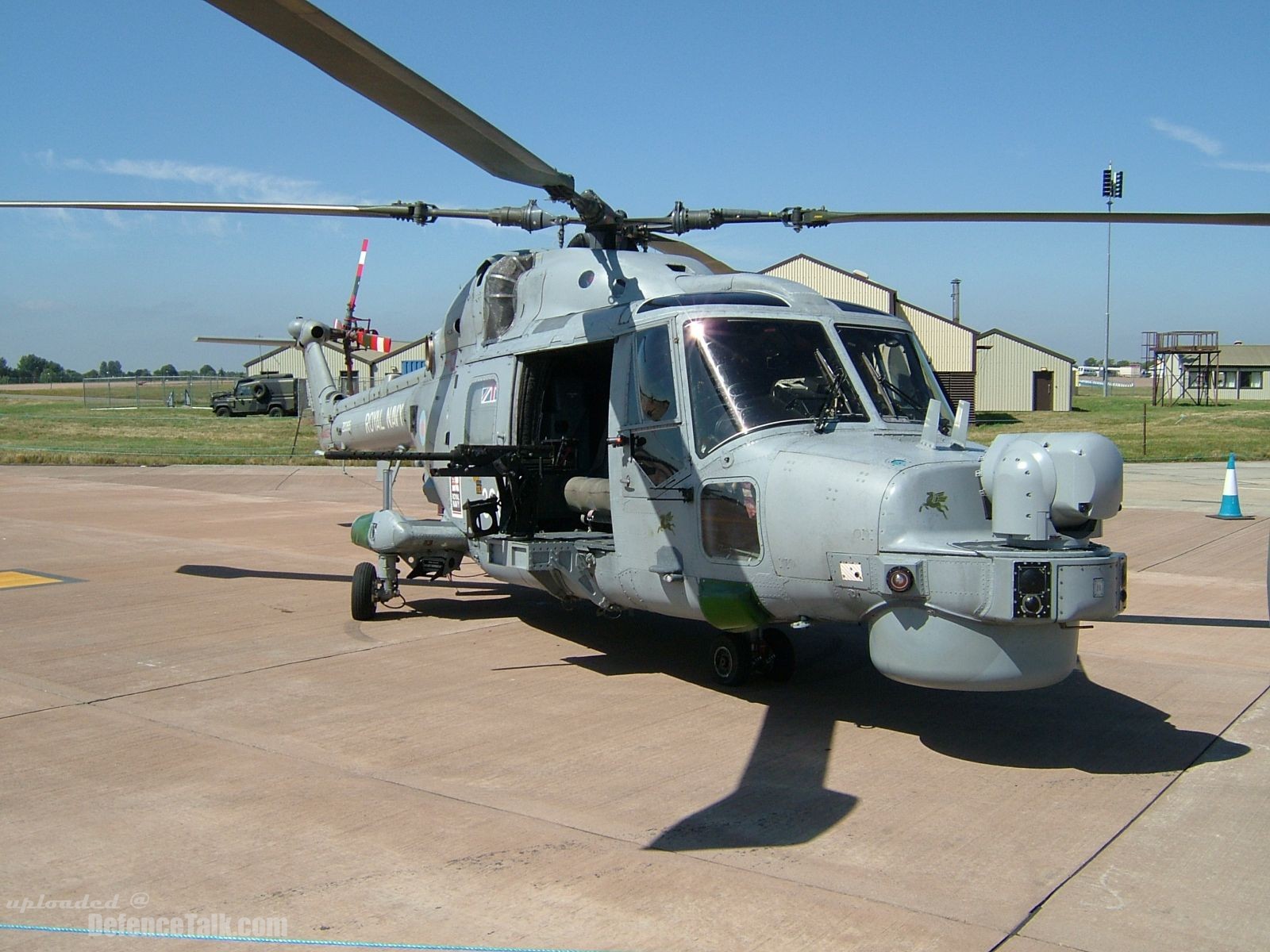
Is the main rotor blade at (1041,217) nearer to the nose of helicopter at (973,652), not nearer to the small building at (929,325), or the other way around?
the nose of helicopter at (973,652)

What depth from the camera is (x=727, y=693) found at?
7.26m

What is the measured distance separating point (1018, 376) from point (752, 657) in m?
47.7

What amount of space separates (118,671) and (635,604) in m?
3.73

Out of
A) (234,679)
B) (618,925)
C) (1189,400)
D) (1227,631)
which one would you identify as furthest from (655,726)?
(1189,400)

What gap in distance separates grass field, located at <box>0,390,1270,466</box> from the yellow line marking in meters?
11.8

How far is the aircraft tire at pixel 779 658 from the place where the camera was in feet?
24.4

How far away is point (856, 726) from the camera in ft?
21.3

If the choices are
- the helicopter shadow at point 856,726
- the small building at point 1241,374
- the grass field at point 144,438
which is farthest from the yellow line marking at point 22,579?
the small building at point 1241,374

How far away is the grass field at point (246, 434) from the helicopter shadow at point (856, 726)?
1620 centimetres

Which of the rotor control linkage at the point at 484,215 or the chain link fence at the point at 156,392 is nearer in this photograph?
the rotor control linkage at the point at 484,215

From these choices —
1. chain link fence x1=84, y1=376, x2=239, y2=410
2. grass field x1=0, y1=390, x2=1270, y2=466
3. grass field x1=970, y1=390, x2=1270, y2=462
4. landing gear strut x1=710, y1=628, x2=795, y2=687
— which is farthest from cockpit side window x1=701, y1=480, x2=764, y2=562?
chain link fence x1=84, y1=376, x2=239, y2=410

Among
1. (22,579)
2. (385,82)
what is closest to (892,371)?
(385,82)

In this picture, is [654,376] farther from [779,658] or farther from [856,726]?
[856,726]

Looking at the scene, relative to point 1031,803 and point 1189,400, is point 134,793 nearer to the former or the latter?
point 1031,803
